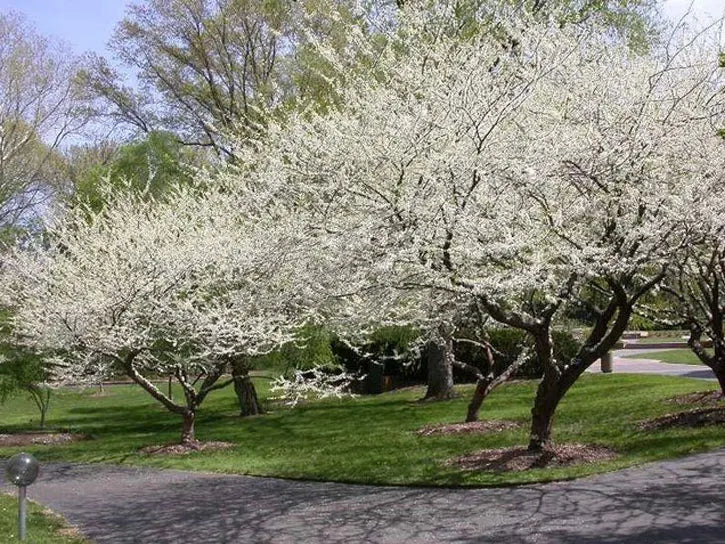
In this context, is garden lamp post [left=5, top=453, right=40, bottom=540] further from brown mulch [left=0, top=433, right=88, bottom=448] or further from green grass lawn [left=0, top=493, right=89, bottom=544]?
brown mulch [left=0, top=433, right=88, bottom=448]

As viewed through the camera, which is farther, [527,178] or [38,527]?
[527,178]

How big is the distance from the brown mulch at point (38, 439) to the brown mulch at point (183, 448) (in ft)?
12.4

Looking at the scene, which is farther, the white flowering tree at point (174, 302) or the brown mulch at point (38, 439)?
the brown mulch at point (38, 439)

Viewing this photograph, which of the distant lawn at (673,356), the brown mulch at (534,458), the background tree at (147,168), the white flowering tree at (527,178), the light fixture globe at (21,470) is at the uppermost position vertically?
the background tree at (147,168)

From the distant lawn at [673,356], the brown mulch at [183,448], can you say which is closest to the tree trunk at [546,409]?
the brown mulch at [183,448]

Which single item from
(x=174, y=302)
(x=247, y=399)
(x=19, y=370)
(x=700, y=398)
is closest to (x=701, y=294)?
(x=700, y=398)

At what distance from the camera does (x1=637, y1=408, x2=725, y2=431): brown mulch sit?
1185 centimetres

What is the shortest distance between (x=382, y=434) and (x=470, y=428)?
1830 mm

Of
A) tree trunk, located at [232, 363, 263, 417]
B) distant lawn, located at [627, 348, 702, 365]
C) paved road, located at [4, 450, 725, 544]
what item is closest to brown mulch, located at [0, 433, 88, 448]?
tree trunk, located at [232, 363, 263, 417]

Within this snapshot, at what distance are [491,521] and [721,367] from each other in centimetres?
653

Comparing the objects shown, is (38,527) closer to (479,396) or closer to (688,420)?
(479,396)

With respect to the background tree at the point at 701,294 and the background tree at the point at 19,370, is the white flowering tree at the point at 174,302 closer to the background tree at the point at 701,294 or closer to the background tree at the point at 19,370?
the background tree at the point at 19,370

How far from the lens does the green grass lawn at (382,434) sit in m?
10.7

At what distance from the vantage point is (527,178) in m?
9.21
